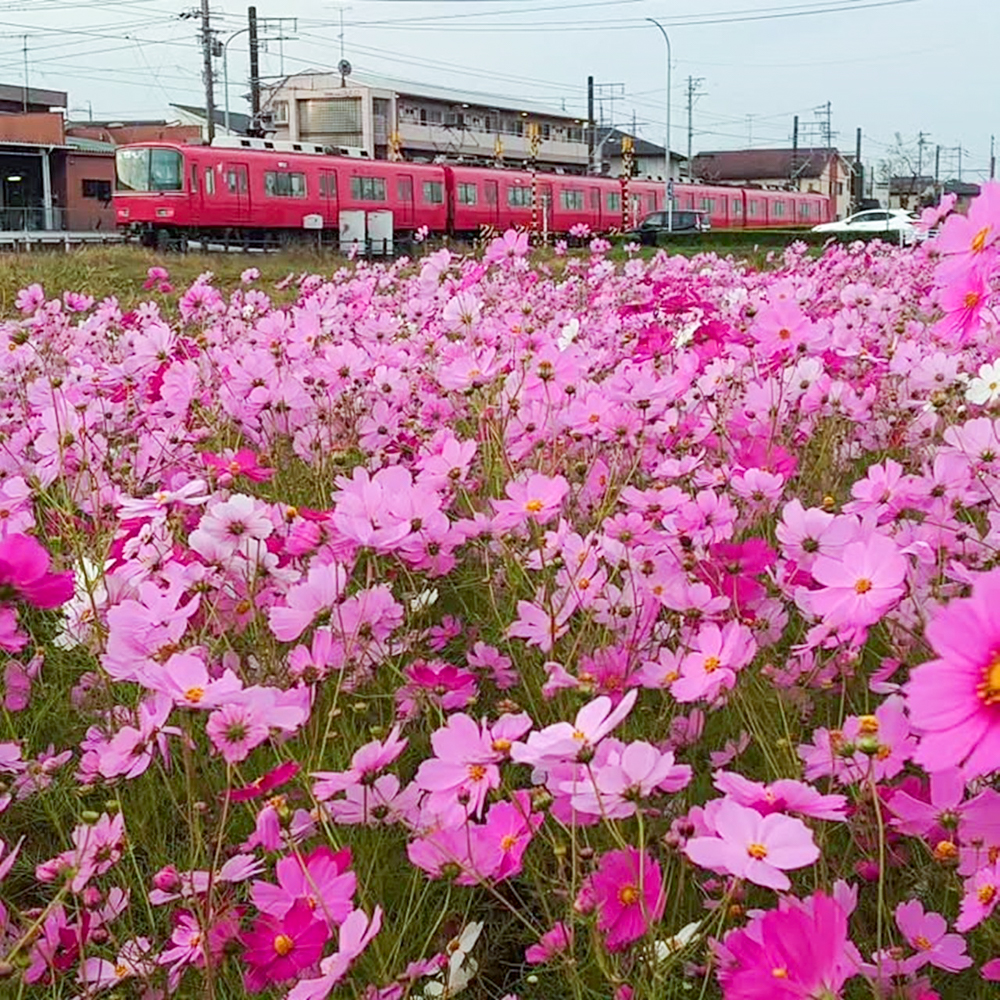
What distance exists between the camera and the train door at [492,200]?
27344mm

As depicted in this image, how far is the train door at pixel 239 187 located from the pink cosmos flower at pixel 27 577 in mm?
21794

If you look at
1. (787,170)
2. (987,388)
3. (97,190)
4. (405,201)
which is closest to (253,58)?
(97,190)

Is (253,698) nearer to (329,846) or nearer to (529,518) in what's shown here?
(329,846)

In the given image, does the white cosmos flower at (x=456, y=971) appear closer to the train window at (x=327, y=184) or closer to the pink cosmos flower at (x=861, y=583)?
the pink cosmos flower at (x=861, y=583)

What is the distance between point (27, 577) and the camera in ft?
3.82

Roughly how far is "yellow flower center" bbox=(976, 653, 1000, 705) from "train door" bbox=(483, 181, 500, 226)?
2723cm

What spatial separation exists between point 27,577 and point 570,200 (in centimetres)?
2812

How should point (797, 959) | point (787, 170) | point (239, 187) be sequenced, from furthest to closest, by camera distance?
1. point (787, 170)
2. point (239, 187)
3. point (797, 959)

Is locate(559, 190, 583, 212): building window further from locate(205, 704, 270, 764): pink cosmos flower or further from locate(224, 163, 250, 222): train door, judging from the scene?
locate(205, 704, 270, 764): pink cosmos flower

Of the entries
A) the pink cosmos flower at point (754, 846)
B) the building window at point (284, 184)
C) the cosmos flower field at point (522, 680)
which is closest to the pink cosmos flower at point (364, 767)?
the cosmos flower field at point (522, 680)

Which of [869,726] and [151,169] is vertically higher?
[151,169]

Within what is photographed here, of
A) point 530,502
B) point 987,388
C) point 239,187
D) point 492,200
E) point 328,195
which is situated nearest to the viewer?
point 530,502

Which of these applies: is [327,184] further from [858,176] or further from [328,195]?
[858,176]

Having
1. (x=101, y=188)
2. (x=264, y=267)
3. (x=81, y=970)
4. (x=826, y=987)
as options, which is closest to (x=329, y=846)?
(x=81, y=970)
